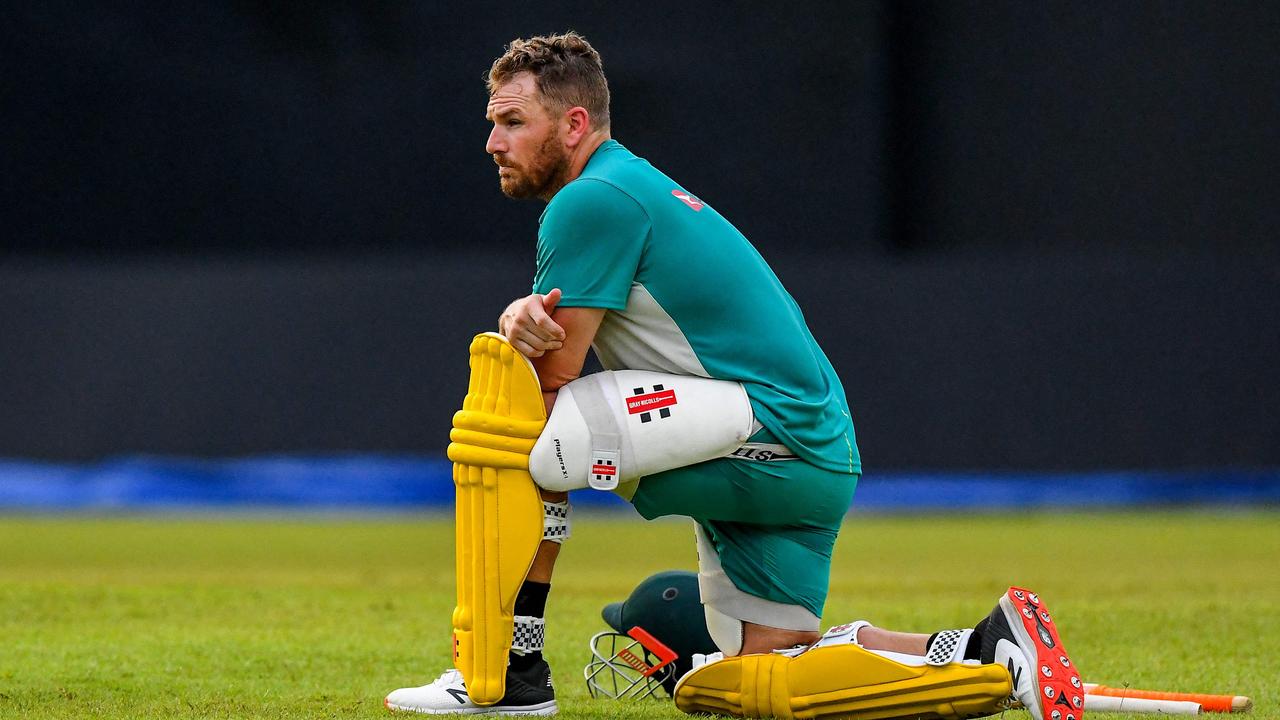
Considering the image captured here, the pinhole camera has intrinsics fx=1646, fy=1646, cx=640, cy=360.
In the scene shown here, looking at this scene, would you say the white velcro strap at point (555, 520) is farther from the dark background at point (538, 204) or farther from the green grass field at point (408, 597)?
the dark background at point (538, 204)

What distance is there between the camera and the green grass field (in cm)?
344

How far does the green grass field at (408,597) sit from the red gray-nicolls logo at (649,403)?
1.88 ft

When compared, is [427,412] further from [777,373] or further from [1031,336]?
[777,373]

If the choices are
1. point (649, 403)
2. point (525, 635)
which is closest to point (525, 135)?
point (649, 403)

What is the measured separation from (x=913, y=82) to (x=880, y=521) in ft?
8.09

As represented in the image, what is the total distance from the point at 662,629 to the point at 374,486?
222 inches

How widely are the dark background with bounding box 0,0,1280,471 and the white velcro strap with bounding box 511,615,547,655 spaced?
581 centimetres

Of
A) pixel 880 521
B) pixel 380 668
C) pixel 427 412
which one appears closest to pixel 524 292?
pixel 427 412

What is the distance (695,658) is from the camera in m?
3.04

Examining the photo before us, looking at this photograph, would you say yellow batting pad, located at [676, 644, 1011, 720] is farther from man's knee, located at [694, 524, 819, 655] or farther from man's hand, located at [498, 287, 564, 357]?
man's hand, located at [498, 287, 564, 357]

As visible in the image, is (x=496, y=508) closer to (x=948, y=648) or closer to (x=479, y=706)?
(x=479, y=706)

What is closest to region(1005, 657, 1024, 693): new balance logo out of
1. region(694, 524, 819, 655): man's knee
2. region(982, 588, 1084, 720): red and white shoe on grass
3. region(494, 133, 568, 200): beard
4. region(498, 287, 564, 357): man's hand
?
region(982, 588, 1084, 720): red and white shoe on grass

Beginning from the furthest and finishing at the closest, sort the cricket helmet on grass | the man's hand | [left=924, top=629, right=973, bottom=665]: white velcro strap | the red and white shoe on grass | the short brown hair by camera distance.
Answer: the cricket helmet on grass
the short brown hair
the man's hand
[left=924, top=629, right=973, bottom=665]: white velcro strap
the red and white shoe on grass

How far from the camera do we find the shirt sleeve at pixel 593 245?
115 inches
